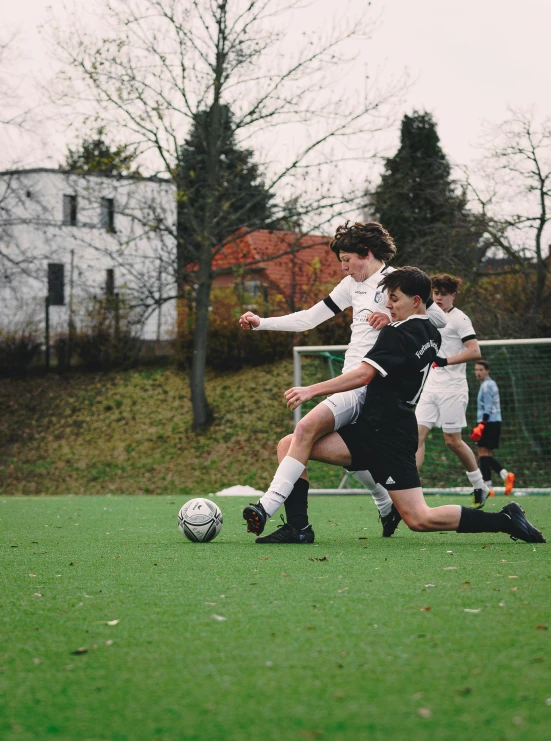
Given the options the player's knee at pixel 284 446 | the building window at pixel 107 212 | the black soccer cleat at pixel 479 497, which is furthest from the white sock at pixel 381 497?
the building window at pixel 107 212

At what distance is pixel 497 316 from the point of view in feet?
57.5

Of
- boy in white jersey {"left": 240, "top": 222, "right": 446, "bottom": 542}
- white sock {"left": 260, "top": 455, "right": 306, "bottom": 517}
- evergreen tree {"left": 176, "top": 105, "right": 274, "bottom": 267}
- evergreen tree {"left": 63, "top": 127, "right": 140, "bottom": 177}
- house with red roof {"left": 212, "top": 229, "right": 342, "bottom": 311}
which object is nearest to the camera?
white sock {"left": 260, "top": 455, "right": 306, "bottom": 517}

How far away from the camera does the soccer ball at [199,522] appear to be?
6.09 metres

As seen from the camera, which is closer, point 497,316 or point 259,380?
point 497,316

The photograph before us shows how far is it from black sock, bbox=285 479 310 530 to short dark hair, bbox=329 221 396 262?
1.63 meters

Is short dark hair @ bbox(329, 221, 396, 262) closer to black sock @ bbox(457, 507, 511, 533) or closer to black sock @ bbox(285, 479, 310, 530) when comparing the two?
black sock @ bbox(285, 479, 310, 530)

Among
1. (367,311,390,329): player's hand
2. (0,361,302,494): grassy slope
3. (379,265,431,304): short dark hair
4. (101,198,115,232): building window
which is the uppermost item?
(101,198,115,232): building window

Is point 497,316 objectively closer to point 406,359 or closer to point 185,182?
point 185,182

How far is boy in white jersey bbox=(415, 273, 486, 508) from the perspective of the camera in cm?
912

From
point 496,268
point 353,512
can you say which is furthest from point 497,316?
point 353,512

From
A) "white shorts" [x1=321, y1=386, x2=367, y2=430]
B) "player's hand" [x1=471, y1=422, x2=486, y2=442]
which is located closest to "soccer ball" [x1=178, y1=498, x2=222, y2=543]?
"white shorts" [x1=321, y1=386, x2=367, y2=430]

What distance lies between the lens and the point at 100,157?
61.6ft

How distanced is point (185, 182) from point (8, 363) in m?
8.20

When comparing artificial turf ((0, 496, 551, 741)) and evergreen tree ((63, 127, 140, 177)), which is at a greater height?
evergreen tree ((63, 127, 140, 177))
